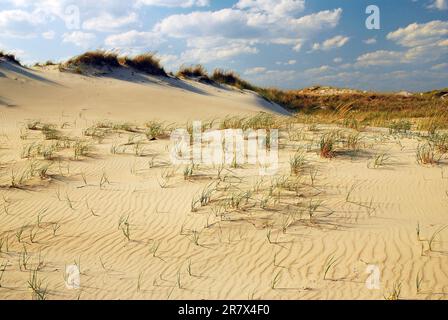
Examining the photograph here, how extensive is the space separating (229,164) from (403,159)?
307cm

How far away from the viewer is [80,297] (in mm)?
3473

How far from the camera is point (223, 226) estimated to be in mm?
4641

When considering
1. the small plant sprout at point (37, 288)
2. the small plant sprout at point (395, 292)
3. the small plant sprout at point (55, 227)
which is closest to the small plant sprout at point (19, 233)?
the small plant sprout at point (55, 227)

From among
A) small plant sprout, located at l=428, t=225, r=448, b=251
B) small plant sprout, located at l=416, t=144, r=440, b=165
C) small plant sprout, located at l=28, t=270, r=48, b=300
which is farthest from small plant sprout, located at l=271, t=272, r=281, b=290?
small plant sprout, located at l=416, t=144, r=440, b=165

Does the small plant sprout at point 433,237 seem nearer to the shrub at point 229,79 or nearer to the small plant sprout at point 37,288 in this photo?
the small plant sprout at point 37,288

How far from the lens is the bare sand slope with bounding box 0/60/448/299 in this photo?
366 centimetres

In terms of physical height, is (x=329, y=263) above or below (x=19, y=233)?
below

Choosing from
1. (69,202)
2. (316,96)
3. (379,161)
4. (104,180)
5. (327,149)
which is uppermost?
(316,96)

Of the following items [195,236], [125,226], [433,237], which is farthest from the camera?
[125,226]

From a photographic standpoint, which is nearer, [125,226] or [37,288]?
[37,288]

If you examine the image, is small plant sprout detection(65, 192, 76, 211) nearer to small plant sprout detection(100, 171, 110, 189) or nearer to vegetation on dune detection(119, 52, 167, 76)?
small plant sprout detection(100, 171, 110, 189)

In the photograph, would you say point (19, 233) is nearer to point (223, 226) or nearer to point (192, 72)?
point (223, 226)

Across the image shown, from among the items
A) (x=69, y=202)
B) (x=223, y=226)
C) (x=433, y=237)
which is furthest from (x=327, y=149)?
(x=69, y=202)
